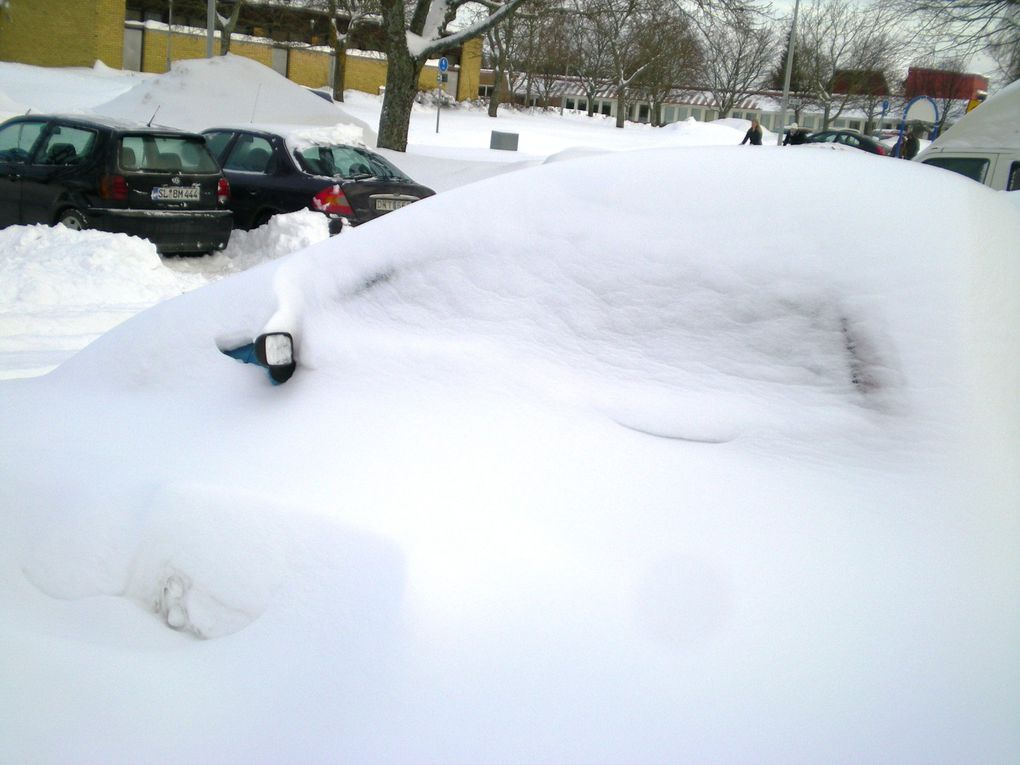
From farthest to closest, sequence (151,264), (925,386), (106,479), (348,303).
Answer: (151,264) < (348,303) < (106,479) < (925,386)

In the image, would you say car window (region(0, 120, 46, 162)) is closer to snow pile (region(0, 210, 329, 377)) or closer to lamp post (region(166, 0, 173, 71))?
snow pile (region(0, 210, 329, 377))

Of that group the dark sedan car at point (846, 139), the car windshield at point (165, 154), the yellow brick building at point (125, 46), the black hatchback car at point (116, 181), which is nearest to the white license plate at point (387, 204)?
the black hatchback car at point (116, 181)

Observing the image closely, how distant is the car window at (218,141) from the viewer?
417 inches

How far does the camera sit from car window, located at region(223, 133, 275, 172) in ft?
33.5

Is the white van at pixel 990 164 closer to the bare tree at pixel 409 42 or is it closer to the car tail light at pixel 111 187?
the bare tree at pixel 409 42

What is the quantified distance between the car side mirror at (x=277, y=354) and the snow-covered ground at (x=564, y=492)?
0.05 meters

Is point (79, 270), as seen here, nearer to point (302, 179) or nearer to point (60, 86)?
point (302, 179)

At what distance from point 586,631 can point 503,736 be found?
261 mm

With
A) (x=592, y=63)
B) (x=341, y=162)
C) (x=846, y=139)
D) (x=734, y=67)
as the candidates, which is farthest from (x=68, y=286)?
(x=734, y=67)

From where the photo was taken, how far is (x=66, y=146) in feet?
29.2

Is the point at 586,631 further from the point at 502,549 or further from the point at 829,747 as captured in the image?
the point at 829,747

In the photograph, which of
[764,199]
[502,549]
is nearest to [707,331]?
[764,199]

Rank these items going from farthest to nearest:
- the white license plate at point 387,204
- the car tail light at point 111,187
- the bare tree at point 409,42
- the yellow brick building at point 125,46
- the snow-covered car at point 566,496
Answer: the yellow brick building at point 125,46
the bare tree at point 409,42
the white license plate at point 387,204
the car tail light at point 111,187
the snow-covered car at point 566,496

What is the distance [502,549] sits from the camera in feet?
6.58
